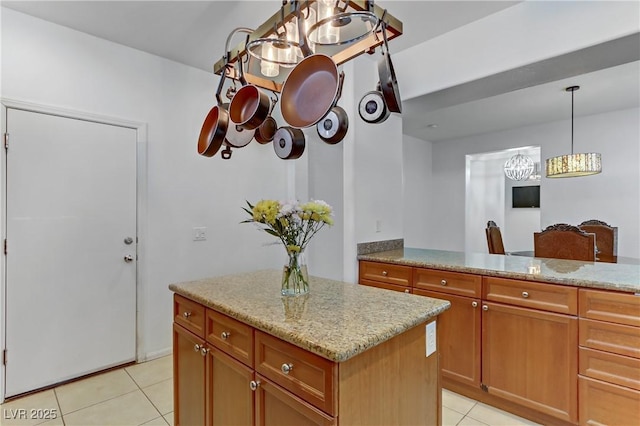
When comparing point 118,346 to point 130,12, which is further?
point 118,346

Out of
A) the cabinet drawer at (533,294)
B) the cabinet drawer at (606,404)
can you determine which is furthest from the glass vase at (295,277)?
the cabinet drawer at (606,404)

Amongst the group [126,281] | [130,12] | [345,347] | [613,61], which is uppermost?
[130,12]

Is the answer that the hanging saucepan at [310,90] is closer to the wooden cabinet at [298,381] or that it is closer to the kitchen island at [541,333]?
the wooden cabinet at [298,381]

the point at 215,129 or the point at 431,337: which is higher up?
the point at 215,129

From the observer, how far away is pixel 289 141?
5.71ft

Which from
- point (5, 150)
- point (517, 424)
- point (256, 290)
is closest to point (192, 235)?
point (5, 150)

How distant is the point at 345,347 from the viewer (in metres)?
0.95

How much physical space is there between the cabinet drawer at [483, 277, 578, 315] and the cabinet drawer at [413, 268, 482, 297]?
67mm

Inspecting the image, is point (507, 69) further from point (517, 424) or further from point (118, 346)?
point (118, 346)

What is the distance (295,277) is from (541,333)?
58.1 inches

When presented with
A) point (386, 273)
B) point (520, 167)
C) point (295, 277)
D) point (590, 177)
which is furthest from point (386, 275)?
point (590, 177)

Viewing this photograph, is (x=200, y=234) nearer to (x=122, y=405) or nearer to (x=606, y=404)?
(x=122, y=405)

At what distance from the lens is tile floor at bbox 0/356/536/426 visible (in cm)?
201

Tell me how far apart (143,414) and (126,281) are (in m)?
1.04
